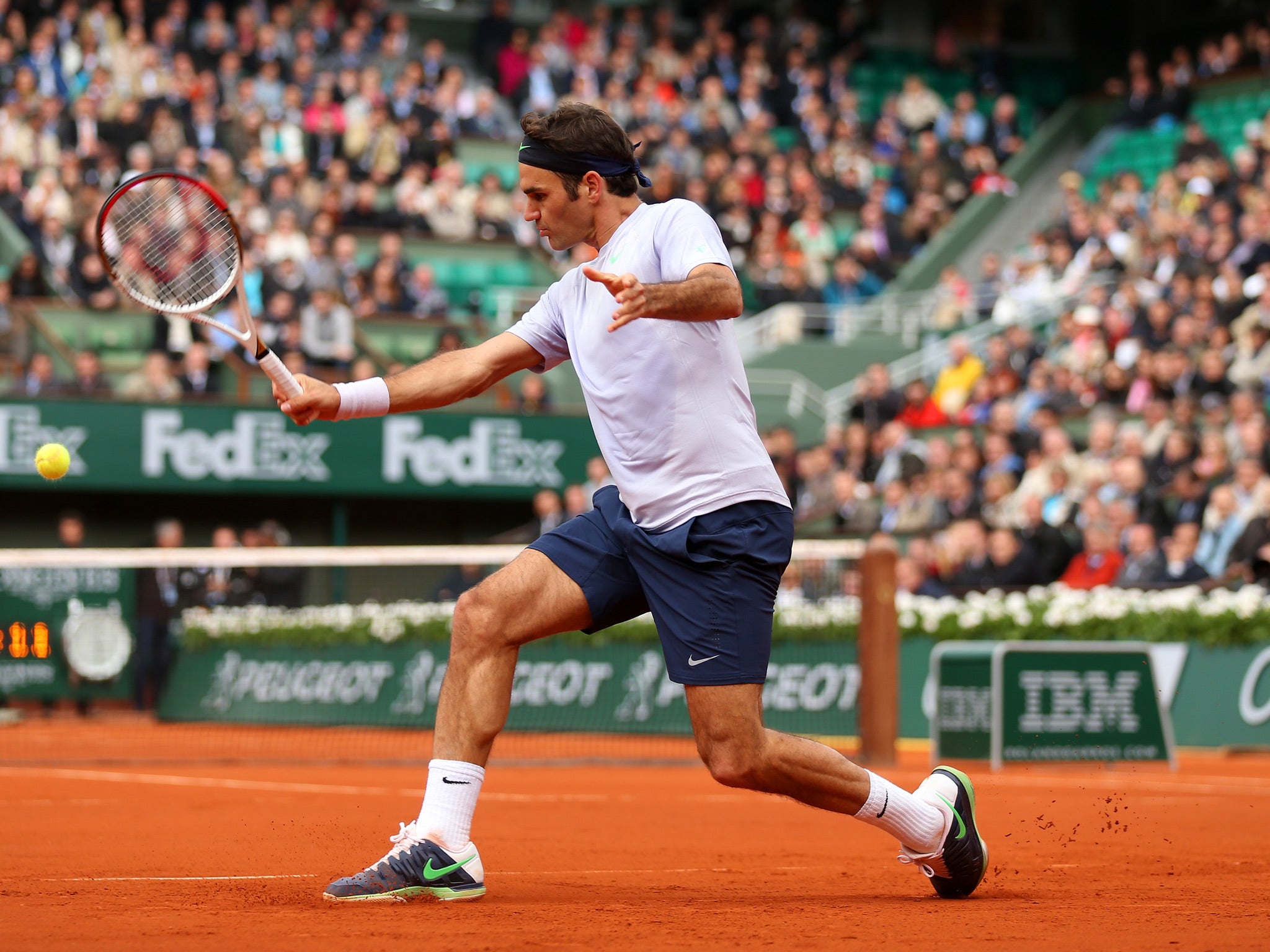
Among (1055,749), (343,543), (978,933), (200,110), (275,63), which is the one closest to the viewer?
(978,933)

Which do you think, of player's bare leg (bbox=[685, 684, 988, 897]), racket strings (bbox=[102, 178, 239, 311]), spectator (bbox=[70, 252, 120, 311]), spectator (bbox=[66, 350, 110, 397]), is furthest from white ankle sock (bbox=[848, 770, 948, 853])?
spectator (bbox=[70, 252, 120, 311])

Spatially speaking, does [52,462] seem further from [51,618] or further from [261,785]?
[51,618]

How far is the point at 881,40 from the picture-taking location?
30.0 metres

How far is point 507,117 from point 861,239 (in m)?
5.01

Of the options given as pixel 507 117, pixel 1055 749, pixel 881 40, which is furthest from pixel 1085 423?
pixel 881 40

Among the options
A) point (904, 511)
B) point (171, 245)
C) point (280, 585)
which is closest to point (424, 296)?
point (280, 585)

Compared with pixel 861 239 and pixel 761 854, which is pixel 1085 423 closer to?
pixel 861 239

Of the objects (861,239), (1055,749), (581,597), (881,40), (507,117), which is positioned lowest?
(1055,749)

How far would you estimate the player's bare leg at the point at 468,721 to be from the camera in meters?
4.96

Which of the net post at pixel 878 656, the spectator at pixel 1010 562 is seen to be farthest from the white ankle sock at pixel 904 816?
the spectator at pixel 1010 562

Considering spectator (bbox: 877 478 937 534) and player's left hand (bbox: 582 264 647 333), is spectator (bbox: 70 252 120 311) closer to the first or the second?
spectator (bbox: 877 478 937 534)

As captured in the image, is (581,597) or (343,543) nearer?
(581,597)

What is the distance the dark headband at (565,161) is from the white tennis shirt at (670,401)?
6.8 inches

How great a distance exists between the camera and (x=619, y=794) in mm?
9953
